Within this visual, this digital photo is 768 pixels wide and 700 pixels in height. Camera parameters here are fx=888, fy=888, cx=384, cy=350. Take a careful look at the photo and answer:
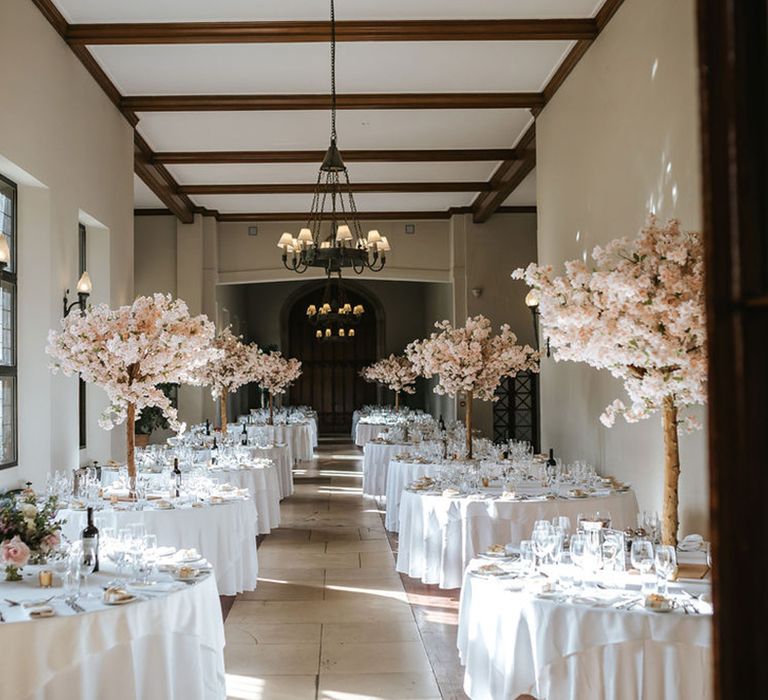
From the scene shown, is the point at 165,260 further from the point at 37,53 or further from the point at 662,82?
the point at 662,82

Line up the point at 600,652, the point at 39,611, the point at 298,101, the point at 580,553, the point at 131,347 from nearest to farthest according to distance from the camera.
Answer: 1. the point at 39,611
2. the point at 600,652
3. the point at 580,553
4. the point at 131,347
5. the point at 298,101

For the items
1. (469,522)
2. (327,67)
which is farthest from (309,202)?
(469,522)

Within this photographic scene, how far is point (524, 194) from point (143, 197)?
22.2ft

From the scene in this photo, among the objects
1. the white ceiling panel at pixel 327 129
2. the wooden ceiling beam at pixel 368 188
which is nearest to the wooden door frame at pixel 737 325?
the white ceiling panel at pixel 327 129

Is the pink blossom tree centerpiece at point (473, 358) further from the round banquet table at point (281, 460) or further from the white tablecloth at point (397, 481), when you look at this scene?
the round banquet table at point (281, 460)

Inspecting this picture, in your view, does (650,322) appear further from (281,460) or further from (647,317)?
(281,460)

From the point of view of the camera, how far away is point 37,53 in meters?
7.40

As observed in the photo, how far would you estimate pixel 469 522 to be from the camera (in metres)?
7.10

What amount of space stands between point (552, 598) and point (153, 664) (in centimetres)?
182

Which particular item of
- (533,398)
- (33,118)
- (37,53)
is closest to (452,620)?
(33,118)

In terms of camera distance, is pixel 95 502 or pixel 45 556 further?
pixel 95 502

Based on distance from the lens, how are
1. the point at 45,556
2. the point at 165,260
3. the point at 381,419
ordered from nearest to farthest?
1. the point at 45,556
2. the point at 165,260
3. the point at 381,419

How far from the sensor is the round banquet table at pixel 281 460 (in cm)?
1156

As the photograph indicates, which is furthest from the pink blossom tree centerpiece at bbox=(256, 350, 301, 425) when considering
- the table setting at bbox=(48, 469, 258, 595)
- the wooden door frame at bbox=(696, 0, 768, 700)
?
the wooden door frame at bbox=(696, 0, 768, 700)
